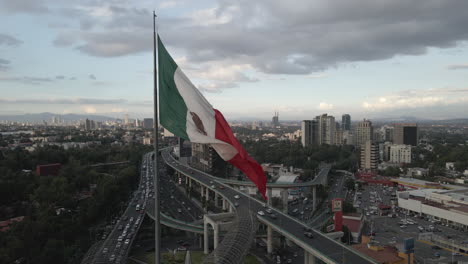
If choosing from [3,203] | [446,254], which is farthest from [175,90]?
[3,203]

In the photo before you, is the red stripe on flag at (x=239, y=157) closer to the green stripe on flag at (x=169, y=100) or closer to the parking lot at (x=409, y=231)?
the green stripe on flag at (x=169, y=100)

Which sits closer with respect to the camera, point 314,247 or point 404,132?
point 314,247

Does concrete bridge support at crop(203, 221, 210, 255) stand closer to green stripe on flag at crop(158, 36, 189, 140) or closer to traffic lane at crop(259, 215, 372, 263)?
traffic lane at crop(259, 215, 372, 263)

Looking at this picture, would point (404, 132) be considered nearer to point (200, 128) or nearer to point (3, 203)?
point (3, 203)

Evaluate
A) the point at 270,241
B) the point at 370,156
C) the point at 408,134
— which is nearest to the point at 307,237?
the point at 270,241

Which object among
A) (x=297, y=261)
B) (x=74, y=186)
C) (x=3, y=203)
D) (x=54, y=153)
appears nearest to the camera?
(x=297, y=261)

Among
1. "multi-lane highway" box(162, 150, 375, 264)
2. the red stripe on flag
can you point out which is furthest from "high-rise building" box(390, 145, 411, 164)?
the red stripe on flag
